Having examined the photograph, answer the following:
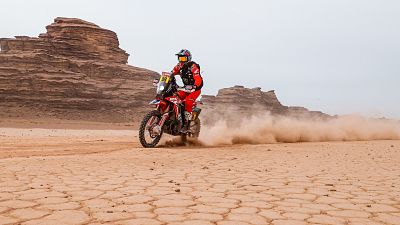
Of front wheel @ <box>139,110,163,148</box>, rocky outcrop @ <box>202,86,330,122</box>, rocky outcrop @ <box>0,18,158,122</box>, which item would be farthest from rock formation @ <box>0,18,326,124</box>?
front wheel @ <box>139,110,163,148</box>

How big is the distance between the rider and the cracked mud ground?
3462 mm

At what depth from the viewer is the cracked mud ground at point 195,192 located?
287 cm

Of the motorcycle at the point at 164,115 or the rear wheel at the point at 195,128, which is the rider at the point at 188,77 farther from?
the rear wheel at the point at 195,128

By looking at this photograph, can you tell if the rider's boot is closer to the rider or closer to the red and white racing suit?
the rider

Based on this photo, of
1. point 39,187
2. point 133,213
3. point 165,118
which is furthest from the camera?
point 165,118

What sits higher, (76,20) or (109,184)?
(76,20)

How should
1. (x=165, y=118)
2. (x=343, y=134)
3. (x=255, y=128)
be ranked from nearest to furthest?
(x=165, y=118) < (x=255, y=128) < (x=343, y=134)

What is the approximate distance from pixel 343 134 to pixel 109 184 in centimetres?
1261

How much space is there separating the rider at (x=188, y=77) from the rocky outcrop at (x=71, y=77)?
156ft

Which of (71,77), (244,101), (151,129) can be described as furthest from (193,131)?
(244,101)

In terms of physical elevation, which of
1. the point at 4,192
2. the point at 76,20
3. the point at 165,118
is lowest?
the point at 4,192

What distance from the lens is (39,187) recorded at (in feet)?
13.1

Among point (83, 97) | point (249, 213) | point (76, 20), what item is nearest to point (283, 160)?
point (249, 213)

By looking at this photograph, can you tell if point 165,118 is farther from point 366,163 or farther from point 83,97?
point 83,97
